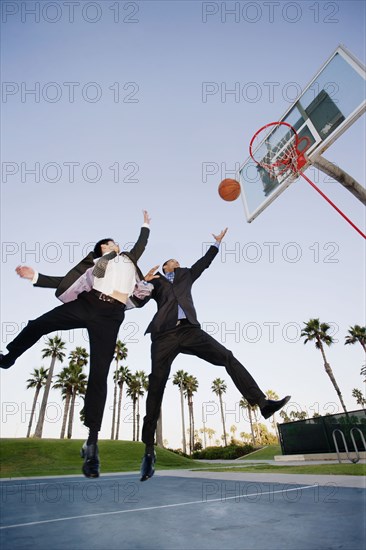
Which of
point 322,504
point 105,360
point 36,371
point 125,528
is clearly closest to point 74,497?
point 125,528

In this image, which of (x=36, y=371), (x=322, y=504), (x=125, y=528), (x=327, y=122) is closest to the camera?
(x=125, y=528)

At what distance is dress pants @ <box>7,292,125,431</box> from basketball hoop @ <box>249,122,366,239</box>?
435cm

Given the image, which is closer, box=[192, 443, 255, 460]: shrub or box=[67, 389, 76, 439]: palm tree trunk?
box=[192, 443, 255, 460]: shrub

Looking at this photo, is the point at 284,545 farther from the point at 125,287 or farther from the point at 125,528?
the point at 125,287

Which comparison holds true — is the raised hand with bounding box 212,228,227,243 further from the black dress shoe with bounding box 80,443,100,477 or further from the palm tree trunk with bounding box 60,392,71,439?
the palm tree trunk with bounding box 60,392,71,439

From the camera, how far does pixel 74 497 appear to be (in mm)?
7805

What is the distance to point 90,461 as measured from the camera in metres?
2.82

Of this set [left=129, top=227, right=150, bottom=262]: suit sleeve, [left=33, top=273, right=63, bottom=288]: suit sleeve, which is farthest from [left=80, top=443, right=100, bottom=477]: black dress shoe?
[left=129, top=227, right=150, bottom=262]: suit sleeve

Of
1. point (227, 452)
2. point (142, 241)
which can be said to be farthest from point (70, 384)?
point (142, 241)

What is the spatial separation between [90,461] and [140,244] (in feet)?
7.19

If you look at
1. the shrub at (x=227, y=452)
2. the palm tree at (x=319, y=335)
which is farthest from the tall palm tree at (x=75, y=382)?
the palm tree at (x=319, y=335)

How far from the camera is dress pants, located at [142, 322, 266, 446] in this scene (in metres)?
3.23

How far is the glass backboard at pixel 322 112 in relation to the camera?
5.88 m

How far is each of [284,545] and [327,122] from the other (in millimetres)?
6640
